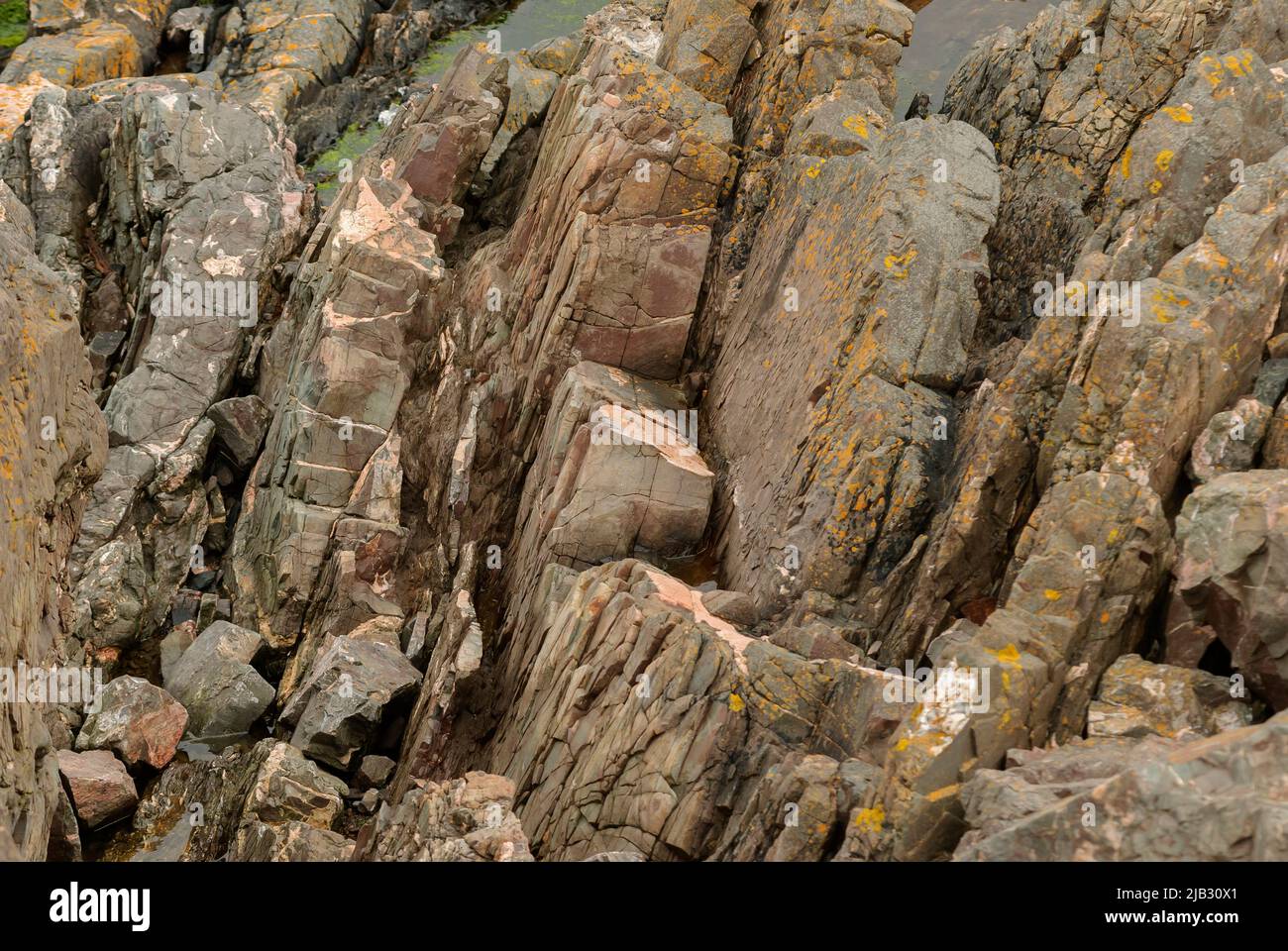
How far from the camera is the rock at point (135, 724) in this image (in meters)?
33.0

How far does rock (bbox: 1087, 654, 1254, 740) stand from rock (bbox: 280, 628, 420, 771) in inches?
715

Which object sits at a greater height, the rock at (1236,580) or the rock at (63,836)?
the rock at (1236,580)

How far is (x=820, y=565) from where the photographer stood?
25.7m

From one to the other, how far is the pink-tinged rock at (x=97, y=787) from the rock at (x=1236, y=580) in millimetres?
24013

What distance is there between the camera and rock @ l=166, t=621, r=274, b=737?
3450 cm

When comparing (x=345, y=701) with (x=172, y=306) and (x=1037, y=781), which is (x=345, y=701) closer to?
(x=172, y=306)

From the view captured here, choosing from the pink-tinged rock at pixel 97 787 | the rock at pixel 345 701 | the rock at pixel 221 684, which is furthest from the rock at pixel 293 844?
the rock at pixel 221 684

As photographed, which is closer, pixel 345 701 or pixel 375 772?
pixel 375 772

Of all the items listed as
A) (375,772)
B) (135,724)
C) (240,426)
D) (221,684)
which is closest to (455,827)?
(375,772)

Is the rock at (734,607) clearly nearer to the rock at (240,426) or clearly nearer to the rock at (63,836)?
the rock at (63,836)

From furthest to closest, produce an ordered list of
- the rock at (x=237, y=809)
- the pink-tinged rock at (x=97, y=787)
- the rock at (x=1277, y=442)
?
1. the pink-tinged rock at (x=97, y=787)
2. the rock at (x=237, y=809)
3. the rock at (x=1277, y=442)

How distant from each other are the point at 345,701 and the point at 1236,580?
20.8m

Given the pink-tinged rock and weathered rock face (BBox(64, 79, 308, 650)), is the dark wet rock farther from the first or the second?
weathered rock face (BBox(64, 79, 308, 650))

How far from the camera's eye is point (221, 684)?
34844mm
